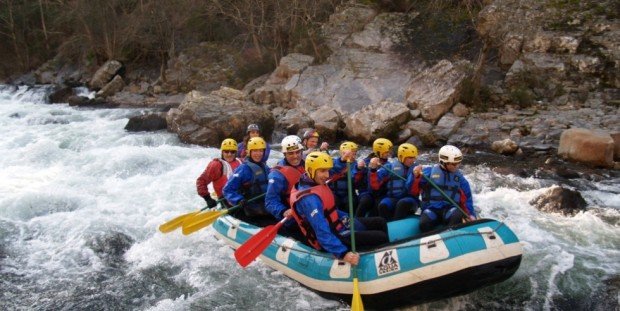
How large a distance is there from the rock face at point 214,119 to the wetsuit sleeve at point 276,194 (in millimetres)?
6822

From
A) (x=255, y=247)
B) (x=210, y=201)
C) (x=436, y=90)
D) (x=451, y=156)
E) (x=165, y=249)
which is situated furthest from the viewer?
(x=436, y=90)

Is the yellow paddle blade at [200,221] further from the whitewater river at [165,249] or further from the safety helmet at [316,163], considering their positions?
the safety helmet at [316,163]

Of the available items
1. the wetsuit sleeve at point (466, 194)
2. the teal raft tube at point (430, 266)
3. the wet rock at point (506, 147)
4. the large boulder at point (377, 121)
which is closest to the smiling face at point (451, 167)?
the wetsuit sleeve at point (466, 194)

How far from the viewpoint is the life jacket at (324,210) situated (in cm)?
445

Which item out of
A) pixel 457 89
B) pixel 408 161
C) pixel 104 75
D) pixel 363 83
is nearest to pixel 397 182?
pixel 408 161

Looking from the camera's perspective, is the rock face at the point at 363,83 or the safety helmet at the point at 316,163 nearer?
the safety helmet at the point at 316,163

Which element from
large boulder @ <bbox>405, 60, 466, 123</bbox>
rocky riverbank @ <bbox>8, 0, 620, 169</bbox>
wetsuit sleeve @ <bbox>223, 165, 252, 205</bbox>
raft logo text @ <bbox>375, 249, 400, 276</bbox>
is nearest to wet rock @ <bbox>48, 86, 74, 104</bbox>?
rocky riverbank @ <bbox>8, 0, 620, 169</bbox>

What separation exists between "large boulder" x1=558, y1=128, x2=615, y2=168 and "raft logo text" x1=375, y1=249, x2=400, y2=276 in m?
5.98

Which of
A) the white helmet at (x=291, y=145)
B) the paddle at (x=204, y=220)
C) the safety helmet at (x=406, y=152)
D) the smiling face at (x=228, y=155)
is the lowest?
the paddle at (x=204, y=220)

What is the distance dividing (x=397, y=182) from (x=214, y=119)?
710cm

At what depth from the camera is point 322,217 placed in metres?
4.40

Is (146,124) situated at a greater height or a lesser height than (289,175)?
lesser

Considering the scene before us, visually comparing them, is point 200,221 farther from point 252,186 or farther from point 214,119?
point 214,119

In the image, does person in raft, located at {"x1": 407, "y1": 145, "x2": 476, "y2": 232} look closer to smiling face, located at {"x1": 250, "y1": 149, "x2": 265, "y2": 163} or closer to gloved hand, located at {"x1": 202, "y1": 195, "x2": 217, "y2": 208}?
smiling face, located at {"x1": 250, "y1": 149, "x2": 265, "y2": 163}
